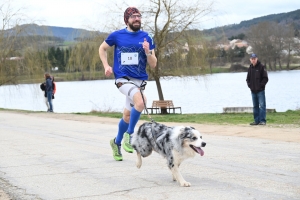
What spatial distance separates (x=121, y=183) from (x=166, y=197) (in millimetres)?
1154

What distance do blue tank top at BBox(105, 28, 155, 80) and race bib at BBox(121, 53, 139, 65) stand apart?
0.02 meters

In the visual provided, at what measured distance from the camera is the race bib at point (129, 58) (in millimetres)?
8273

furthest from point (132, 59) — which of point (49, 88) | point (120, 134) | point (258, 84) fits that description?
point (49, 88)

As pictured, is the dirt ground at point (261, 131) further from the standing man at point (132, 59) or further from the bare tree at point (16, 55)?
the bare tree at point (16, 55)

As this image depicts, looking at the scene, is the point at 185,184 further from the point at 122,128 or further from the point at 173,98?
the point at 173,98

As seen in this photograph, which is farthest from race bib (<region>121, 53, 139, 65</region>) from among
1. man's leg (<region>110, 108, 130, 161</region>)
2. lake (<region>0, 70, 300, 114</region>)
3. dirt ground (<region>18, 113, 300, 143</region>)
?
lake (<region>0, 70, 300, 114</region>)

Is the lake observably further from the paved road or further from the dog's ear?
the dog's ear

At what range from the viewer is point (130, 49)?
325 inches

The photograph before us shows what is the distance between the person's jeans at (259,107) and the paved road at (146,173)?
412 cm

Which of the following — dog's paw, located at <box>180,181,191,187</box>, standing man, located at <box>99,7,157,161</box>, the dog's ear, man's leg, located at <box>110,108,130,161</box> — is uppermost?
standing man, located at <box>99,7,157,161</box>

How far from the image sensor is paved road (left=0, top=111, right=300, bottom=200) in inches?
264

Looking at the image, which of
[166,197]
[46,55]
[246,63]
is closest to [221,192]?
[166,197]

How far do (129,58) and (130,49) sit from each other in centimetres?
13

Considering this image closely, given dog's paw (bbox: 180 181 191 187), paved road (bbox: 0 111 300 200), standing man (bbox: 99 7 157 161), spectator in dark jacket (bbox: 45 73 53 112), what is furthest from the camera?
spectator in dark jacket (bbox: 45 73 53 112)
